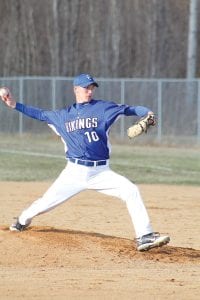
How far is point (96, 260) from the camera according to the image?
10.3 metres

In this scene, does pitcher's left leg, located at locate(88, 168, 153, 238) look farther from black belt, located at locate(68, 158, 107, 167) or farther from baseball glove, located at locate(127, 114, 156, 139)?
baseball glove, located at locate(127, 114, 156, 139)

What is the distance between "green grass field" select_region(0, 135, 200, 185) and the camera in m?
21.3

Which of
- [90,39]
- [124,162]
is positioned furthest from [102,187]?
[90,39]

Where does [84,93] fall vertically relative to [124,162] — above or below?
above

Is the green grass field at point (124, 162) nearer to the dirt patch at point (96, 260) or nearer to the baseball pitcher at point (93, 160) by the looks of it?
the dirt patch at point (96, 260)

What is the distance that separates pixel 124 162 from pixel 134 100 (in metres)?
10.8

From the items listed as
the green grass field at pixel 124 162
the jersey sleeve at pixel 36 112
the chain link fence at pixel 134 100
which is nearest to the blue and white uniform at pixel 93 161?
the jersey sleeve at pixel 36 112

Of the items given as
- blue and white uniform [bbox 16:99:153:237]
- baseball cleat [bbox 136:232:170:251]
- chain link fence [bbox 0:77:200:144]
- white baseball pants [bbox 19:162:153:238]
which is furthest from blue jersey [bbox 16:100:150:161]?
chain link fence [bbox 0:77:200:144]

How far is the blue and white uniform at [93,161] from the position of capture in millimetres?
10469

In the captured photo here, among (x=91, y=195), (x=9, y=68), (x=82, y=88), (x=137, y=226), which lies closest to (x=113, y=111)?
(x=82, y=88)

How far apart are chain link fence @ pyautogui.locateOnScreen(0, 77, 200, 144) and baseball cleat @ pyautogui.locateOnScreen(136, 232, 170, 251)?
75.9ft

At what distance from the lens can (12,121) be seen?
3619 cm

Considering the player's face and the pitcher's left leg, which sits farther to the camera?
the player's face

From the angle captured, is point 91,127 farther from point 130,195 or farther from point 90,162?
point 130,195
